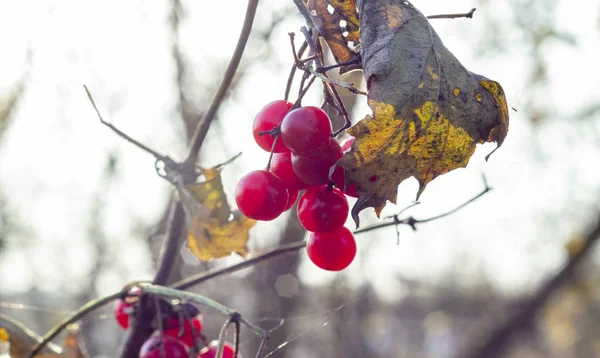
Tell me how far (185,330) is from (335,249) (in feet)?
1.26

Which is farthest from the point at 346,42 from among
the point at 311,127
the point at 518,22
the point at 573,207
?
the point at 573,207

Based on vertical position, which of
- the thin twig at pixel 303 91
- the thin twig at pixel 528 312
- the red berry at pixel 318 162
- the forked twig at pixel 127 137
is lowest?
the thin twig at pixel 528 312

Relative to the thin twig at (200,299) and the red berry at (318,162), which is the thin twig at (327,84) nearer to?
the red berry at (318,162)

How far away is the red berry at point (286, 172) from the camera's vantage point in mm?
727

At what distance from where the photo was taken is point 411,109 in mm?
550

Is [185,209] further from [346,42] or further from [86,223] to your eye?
[86,223]

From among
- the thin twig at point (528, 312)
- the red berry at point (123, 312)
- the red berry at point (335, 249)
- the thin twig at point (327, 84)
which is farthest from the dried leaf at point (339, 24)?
the thin twig at point (528, 312)

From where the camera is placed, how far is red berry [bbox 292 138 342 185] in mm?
631

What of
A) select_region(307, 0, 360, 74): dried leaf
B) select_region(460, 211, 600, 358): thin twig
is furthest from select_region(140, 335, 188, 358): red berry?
select_region(460, 211, 600, 358): thin twig

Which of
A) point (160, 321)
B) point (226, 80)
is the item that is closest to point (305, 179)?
point (226, 80)

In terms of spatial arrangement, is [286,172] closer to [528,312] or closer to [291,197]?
[291,197]

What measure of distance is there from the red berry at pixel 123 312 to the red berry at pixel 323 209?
17.1 inches

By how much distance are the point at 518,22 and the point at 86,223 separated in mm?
5416

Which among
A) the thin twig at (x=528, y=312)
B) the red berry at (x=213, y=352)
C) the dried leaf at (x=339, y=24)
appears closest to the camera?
the dried leaf at (x=339, y=24)
